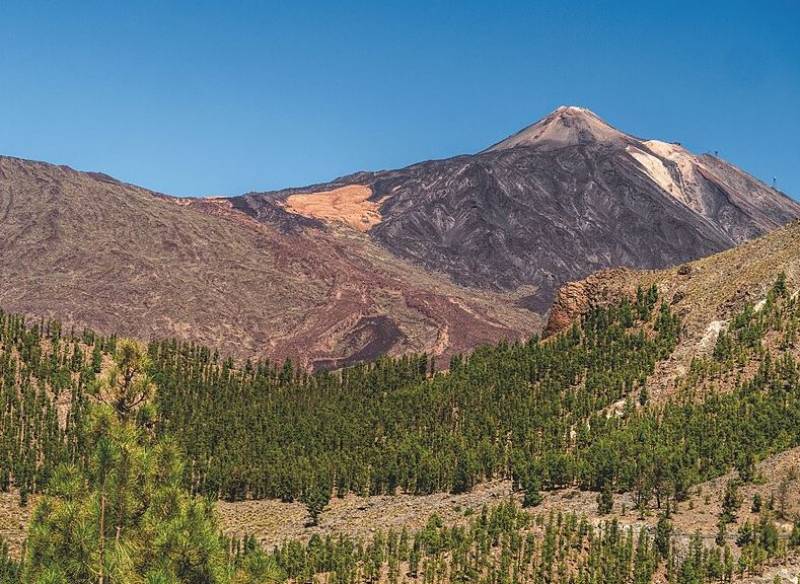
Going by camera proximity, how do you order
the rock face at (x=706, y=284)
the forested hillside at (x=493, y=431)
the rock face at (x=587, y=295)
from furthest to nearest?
the rock face at (x=587, y=295), the rock face at (x=706, y=284), the forested hillside at (x=493, y=431)

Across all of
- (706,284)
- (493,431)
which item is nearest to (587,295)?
(706,284)

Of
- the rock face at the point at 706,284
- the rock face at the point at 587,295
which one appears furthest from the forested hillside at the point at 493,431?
the rock face at the point at 587,295


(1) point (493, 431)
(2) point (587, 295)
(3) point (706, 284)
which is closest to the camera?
(1) point (493, 431)

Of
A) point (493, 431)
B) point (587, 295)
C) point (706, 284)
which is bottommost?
point (493, 431)

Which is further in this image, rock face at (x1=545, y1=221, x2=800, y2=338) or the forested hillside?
rock face at (x1=545, y1=221, x2=800, y2=338)

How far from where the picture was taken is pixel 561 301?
83.6 metres

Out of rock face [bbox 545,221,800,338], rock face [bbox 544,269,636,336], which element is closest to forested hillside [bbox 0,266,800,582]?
rock face [bbox 545,221,800,338]

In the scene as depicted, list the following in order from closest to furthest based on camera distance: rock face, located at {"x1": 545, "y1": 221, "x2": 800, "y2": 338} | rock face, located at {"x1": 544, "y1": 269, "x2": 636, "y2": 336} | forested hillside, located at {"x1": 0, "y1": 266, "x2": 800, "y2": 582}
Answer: forested hillside, located at {"x1": 0, "y1": 266, "x2": 800, "y2": 582} < rock face, located at {"x1": 545, "y1": 221, "x2": 800, "y2": 338} < rock face, located at {"x1": 544, "y1": 269, "x2": 636, "y2": 336}

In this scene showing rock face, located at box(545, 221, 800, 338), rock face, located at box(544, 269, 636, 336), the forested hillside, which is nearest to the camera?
the forested hillside

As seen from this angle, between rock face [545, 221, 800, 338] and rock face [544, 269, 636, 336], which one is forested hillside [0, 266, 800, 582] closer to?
rock face [545, 221, 800, 338]

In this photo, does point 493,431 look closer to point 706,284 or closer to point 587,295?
point 587,295

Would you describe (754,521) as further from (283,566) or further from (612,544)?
(283,566)

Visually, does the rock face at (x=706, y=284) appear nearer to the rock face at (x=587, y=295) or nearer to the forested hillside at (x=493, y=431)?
the rock face at (x=587, y=295)

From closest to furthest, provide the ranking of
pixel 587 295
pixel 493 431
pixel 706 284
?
1. pixel 493 431
2. pixel 706 284
3. pixel 587 295
